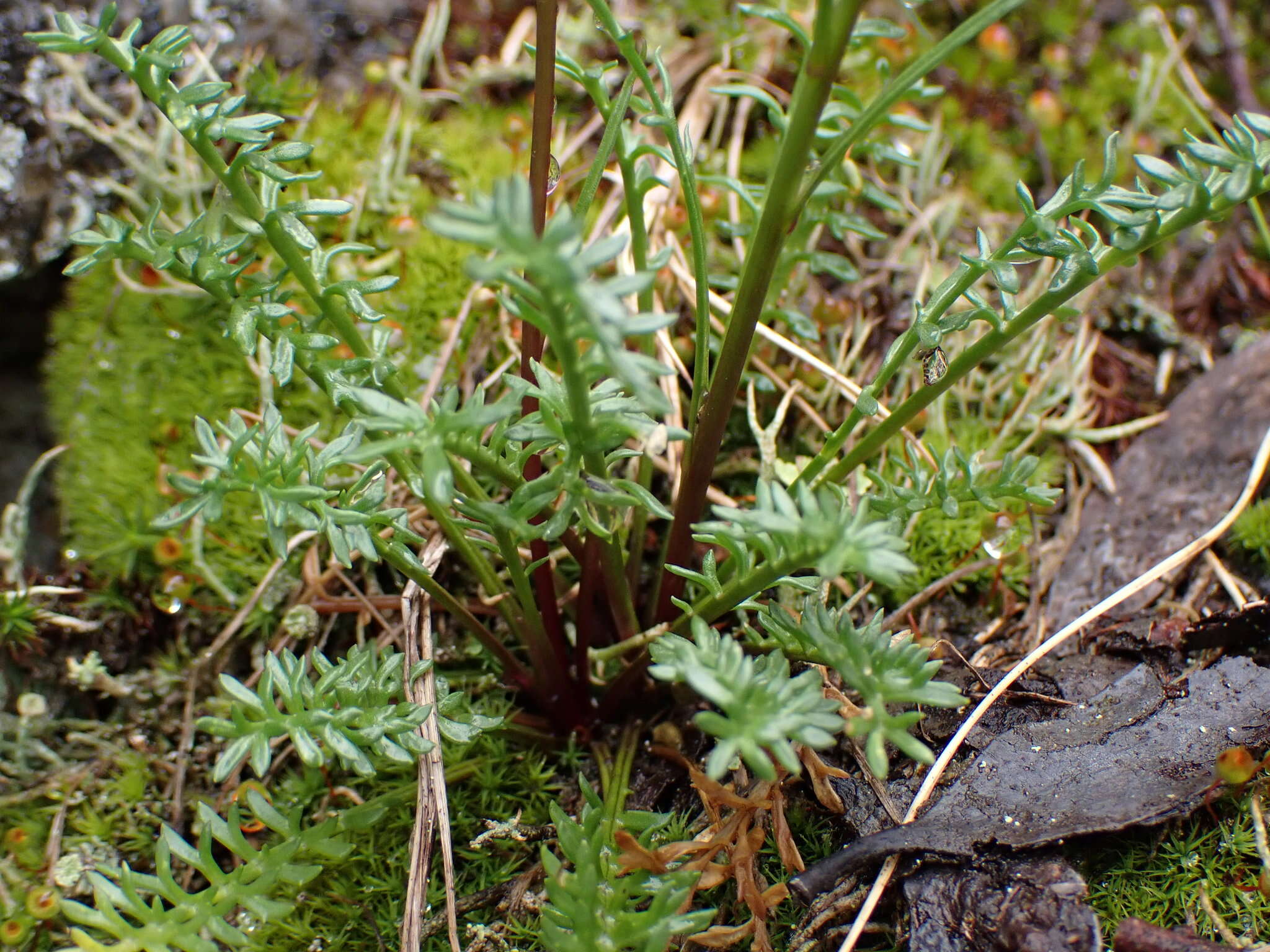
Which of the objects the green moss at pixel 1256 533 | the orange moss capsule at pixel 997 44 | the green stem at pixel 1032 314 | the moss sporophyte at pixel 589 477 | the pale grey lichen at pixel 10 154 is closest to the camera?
the moss sporophyte at pixel 589 477

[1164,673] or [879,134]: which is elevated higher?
[879,134]

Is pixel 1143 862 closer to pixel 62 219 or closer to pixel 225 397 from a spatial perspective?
pixel 225 397

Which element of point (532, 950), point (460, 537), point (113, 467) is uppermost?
point (460, 537)

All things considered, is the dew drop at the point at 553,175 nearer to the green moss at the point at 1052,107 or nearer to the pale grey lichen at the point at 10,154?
the green moss at the point at 1052,107

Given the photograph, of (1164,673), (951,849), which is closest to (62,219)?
(951,849)

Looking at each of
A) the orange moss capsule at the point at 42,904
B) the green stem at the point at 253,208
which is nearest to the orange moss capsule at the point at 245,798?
the orange moss capsule at the point at 42,904

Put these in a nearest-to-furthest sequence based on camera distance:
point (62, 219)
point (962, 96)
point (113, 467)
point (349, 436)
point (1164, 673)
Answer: point (349, 436)
point (1164, 673)
point (113, 467)
point (62, 219)
point (962, 96)
